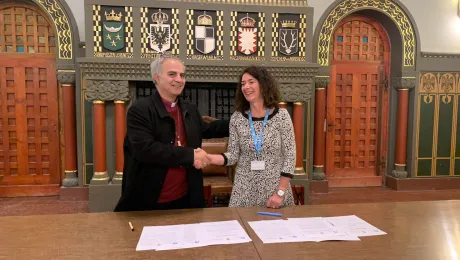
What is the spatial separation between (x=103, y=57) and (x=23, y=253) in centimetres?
359

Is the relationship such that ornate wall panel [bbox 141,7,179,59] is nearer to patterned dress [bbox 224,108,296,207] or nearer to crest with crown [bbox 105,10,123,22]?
crest with crown [bbox 105,10,123,22]

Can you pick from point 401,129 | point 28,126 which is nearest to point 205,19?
point 28,126

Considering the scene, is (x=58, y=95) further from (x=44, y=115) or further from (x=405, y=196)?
(x=405, y=196)

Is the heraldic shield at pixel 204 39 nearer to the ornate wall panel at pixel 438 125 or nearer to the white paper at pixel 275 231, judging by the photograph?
the white paper at pixel 275 231

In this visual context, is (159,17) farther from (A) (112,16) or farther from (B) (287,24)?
(B) (287,24)

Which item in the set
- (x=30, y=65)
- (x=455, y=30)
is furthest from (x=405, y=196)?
(x=30, y=65)

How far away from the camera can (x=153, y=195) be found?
2.12 meters

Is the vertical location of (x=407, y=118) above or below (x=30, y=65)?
below

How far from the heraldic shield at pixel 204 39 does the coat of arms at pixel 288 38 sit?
0.97 m

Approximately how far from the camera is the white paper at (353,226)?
5.50 ft

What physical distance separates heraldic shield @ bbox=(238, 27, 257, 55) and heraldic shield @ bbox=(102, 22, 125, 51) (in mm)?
1581

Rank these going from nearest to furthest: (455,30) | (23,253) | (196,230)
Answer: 1. (23,253)
2. (196,230)
3. (455,30)

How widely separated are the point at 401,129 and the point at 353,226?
15.7ft

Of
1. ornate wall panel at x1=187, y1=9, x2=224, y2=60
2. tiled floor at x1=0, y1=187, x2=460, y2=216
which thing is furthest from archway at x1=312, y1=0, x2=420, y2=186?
ornate wall panel at x1=187, y1=9, x2=224, y2=60
